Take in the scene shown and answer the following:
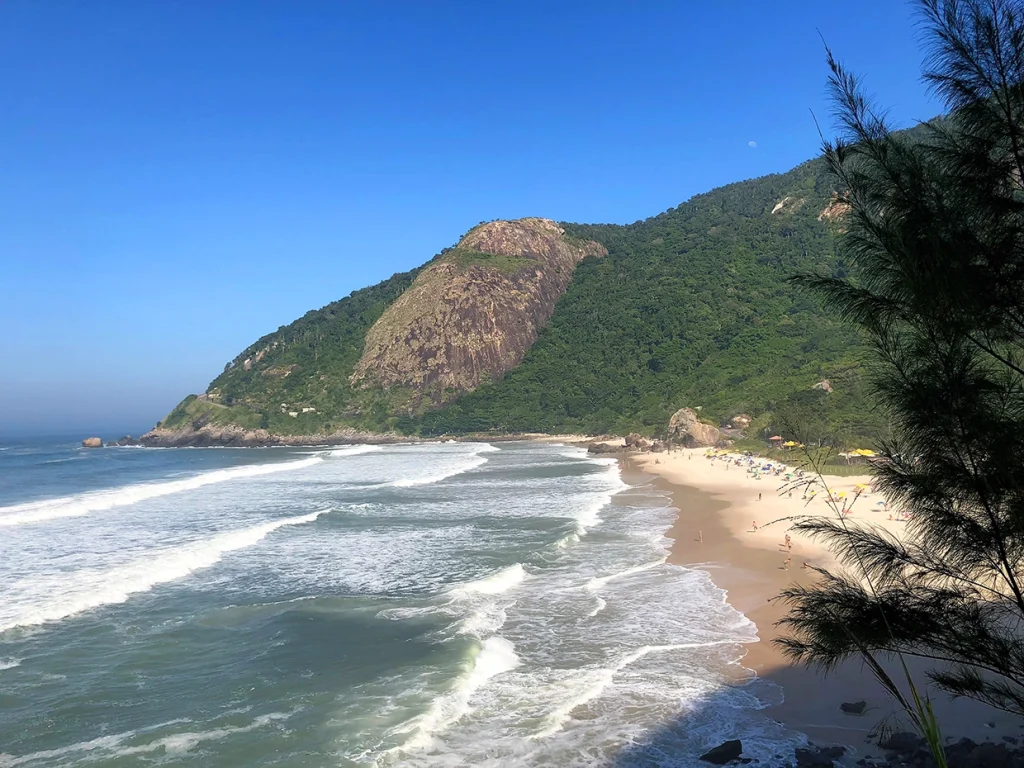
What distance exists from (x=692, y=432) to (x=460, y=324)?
56.8 metres

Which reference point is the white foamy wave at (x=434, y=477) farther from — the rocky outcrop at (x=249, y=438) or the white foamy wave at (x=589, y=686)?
the rocky outcrop at (x=249, y=438)

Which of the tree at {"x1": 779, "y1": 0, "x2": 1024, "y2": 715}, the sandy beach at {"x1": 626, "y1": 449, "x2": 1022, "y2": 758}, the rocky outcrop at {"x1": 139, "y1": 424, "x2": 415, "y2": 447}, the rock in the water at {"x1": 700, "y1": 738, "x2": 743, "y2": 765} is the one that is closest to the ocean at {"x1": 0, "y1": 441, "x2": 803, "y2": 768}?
the rock in the water at {"x1": 700, "y1": 738, "x2": 743, "y2": 765}

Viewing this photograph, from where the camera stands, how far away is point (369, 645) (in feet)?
41.9

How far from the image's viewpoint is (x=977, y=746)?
24.2ft

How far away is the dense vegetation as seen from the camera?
7344 centimetres

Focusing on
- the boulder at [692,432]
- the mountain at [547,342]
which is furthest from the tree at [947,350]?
the mountain at [547,342]

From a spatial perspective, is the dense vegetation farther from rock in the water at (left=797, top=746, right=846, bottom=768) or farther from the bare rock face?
rock in the water at (left=797, top=746, right=846, bottom=768)

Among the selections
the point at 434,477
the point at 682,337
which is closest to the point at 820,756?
the point at 434,477

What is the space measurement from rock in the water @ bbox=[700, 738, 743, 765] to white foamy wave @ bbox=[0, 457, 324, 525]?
28977 mm

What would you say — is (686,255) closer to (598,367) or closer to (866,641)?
(598,367)

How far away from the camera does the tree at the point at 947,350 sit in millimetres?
4426

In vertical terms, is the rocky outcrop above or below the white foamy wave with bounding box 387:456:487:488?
above

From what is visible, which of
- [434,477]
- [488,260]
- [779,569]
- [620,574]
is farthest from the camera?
[488,260]

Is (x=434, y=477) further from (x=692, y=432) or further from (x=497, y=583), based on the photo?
(x=497, y=583)
